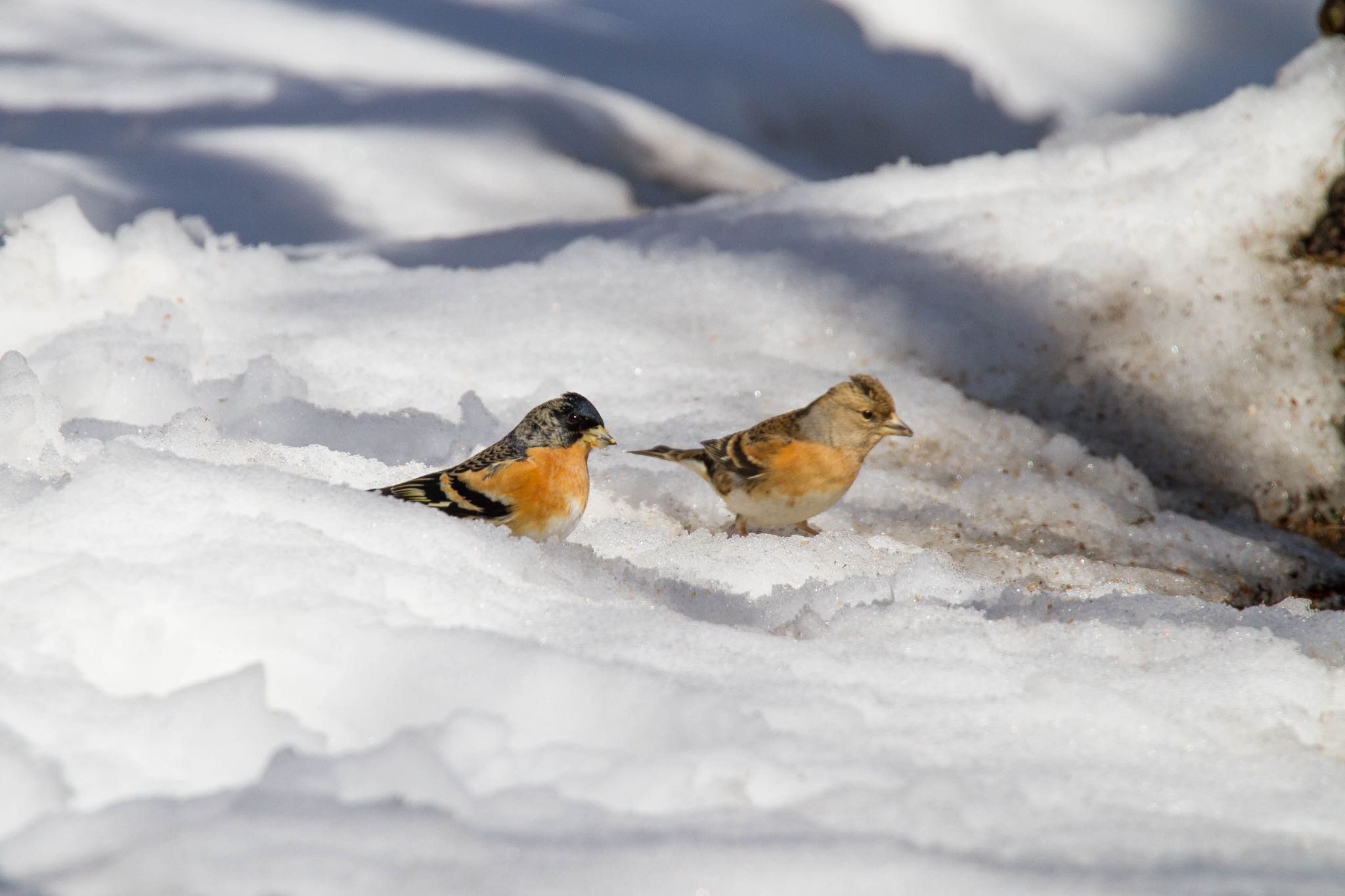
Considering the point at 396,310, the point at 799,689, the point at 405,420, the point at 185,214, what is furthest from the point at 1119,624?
the point at 185,214

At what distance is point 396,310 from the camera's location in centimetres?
513

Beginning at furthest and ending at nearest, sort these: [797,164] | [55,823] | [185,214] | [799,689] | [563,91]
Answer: [797,164] < [563,91] < [185,214] < [799,689] < [55,823]

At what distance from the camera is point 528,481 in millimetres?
3389

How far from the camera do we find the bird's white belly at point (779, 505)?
3.82m

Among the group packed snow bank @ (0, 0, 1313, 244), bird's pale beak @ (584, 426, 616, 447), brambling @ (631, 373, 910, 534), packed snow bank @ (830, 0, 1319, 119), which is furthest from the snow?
packed snow bank @ (830, 0, 1319, 119)

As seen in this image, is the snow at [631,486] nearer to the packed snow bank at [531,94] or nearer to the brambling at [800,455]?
the packed snow bank at [531,94]

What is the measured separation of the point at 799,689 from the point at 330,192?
6.09 meters

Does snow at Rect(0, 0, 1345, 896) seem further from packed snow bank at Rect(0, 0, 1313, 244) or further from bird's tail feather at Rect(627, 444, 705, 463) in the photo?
bird's tail feather at Rect(627, 444, 705, 463)

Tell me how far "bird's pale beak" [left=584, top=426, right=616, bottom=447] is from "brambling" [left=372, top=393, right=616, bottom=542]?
0.02 meters

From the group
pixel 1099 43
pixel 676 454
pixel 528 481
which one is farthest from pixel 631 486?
pixel 1099 43

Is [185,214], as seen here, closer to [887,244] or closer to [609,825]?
[887,244]

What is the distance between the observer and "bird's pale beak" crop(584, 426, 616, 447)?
367 centimetres

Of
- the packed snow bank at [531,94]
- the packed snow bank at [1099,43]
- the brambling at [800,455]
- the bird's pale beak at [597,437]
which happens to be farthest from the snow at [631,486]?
the packed snow bank at [1099,43]

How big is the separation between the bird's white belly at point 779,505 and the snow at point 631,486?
0.48 feet
